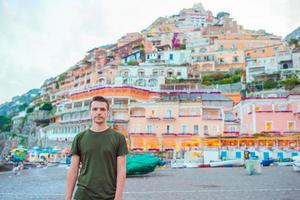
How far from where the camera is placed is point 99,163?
4.04 meters

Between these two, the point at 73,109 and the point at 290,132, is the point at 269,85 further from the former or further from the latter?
the point at 73,109

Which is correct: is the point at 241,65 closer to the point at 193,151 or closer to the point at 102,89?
the point at 102,89

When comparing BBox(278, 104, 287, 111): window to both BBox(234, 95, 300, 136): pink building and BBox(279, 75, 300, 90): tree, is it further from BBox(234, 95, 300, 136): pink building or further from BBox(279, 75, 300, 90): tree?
BBox(279, 75, 300, 90): tree

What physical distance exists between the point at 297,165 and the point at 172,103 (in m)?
24.1

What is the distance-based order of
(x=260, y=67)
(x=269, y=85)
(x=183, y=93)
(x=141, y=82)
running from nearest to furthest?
(x=183, y=93) < (x=269, y=85) < (x=141, y=82) < (x=260, y=67)

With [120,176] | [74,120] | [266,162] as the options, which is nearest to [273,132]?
[266,162]

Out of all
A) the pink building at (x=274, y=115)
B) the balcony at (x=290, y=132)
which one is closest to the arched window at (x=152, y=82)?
the pink building at (x=274, y=115)

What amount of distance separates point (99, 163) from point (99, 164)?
1cm

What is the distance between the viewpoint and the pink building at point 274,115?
4228 centimetres

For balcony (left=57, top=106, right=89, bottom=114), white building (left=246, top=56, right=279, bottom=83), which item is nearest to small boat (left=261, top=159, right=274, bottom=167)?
balcony (left=57, top=106, right=89, bottom=114)

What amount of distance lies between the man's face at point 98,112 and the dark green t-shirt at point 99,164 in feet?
0.47

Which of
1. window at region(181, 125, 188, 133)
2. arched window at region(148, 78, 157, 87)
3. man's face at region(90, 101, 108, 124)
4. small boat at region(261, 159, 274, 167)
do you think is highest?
arched window at region(148, 78, 157, 87)

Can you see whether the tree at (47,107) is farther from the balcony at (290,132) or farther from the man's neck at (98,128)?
the man's neck at (98,128)

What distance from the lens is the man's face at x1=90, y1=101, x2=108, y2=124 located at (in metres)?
4.13
